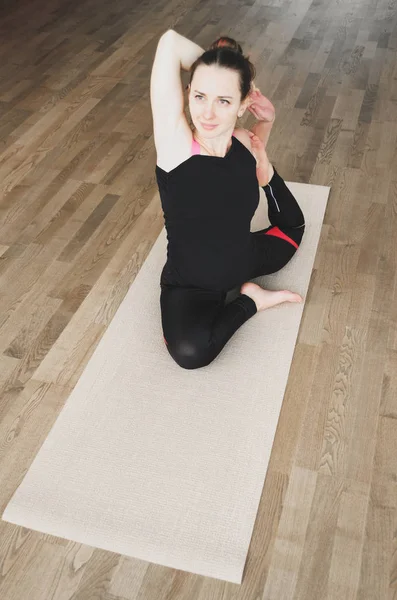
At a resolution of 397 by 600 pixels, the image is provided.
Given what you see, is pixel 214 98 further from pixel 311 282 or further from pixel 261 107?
pixel 311 282

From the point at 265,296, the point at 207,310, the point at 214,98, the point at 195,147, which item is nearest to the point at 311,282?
the point at 265,296

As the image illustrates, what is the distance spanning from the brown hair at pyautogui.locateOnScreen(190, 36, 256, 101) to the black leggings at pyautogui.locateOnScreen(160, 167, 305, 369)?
21.2 inches

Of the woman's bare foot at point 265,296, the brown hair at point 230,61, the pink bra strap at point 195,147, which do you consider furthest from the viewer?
the woman's bare foot at point 265,296

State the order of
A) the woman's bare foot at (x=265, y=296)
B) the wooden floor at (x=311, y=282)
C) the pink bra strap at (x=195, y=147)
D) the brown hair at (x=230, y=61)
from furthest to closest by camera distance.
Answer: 1. the woman's bare foot at (x=265, y=296)
2. the pink bra strap at (x=195, y=147)
3. the brown hair at (x=230, y=61)
4. the wooden floor at (x=311, y=282)

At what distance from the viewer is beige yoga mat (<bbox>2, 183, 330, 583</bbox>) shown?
4.71ft

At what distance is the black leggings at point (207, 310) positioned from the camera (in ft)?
5.88

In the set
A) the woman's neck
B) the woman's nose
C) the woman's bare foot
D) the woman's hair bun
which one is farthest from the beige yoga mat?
the woman's hair bun

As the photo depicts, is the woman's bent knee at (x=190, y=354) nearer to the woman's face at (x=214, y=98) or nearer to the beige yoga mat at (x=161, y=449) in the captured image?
the beige yoga mat at (x=161, y=449)

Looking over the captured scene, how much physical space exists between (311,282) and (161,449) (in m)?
0.87

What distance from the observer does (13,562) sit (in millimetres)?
1390

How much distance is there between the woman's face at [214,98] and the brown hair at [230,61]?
0.01 m

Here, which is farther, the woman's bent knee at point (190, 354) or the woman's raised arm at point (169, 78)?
the woman's bent knee at point (190, 354)

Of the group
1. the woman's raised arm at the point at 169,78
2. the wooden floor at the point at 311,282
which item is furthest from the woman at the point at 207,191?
the wooden floor at the point at 311,282

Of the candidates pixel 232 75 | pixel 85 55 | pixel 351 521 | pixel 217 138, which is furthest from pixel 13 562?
pixel 85 55
